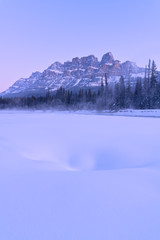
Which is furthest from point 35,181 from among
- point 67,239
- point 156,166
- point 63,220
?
point 156,166

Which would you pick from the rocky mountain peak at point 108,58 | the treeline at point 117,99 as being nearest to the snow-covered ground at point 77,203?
the treeline at point 117,99

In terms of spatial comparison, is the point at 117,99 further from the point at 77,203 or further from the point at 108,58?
the point at 108,58

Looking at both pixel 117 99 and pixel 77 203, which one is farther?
pixel 117 99

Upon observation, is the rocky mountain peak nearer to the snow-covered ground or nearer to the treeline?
the treeline

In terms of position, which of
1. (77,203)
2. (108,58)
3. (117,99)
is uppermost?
(108,58)

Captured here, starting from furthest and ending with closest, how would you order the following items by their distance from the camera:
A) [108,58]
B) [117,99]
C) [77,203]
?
[108,58] → [117,99] → [77,203]

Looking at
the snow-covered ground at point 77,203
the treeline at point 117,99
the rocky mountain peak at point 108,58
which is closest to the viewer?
the snow-covered ground at point 77,203

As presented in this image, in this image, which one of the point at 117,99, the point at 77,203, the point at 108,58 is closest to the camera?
the point at 77,203

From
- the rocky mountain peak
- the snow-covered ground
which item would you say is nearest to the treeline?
the snow-covered ground

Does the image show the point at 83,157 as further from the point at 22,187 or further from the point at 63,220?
the point at 63,220

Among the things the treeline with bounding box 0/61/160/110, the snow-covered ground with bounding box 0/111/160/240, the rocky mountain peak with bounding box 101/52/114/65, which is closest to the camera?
the snow-covered ground with bounding box 0/111/160/240

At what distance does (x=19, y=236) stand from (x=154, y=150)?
3.77m

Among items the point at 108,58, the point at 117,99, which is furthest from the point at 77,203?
the point at 108,58

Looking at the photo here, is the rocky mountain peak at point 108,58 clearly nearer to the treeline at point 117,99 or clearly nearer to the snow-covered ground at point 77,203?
the treeline at point 117,99
